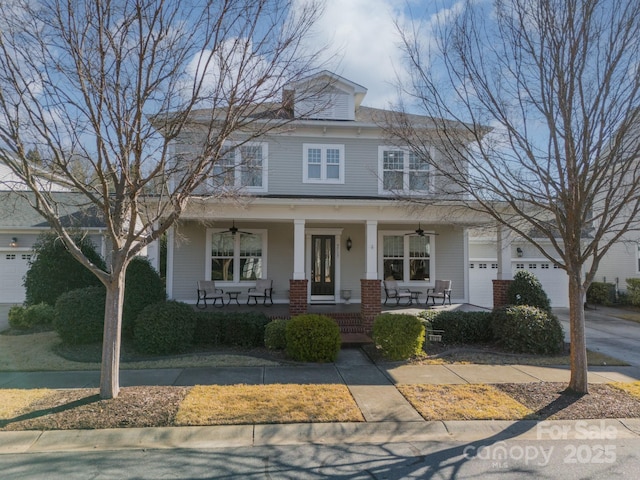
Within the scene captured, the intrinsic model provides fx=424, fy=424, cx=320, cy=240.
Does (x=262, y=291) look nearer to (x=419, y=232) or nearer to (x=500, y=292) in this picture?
(x=419, y=232)

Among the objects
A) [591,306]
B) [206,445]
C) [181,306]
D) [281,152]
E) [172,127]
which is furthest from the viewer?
[591,306]

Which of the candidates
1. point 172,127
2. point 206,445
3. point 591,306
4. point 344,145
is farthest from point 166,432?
point 591,306

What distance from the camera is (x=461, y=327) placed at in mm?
10406

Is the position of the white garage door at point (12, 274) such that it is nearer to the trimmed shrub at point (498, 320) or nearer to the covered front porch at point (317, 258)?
the covered front porch at point (317, 258)

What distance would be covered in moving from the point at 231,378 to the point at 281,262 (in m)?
7.25

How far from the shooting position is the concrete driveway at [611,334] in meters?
9.69

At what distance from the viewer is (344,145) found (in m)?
13.8

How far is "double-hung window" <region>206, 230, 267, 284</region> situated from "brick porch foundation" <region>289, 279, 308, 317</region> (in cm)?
343

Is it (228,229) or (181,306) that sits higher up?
(228,229)

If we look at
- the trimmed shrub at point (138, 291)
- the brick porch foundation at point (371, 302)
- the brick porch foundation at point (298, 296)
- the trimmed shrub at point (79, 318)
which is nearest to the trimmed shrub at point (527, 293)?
the brick porch foundation at point (371, 302)

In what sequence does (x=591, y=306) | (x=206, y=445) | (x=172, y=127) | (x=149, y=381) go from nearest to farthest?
1. (x=206, y=445)
2. (x=172, y=127)
3. (x=149, y=381)
4. (x=591, y=306)

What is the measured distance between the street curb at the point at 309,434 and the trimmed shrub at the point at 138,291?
15.8 feet

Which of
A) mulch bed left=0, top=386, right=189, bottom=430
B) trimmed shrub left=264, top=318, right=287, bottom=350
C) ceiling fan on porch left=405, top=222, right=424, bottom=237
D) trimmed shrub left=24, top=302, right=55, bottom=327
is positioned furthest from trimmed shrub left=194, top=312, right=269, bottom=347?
ceiling fan on porch left=405, top=222, right=424, bottom=237

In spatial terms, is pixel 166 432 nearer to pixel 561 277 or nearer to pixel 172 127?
pixel 172 127
